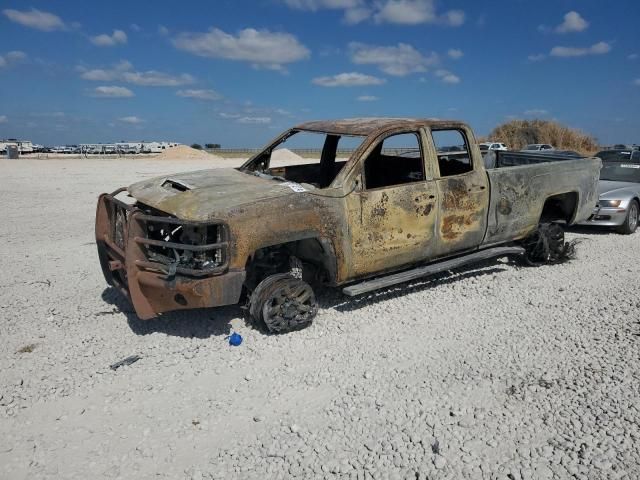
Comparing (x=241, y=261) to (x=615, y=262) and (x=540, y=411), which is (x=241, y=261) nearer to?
(x=540, y=411)

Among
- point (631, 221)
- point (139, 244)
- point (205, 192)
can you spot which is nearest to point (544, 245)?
point (631, 221)

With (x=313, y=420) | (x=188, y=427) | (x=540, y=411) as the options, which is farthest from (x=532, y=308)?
(x=188, y=427)

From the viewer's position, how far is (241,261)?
443 centimetres

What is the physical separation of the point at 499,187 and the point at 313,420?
3.84 meters

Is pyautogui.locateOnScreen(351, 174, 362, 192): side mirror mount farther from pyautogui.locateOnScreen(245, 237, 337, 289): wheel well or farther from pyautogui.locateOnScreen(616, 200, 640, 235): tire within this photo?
pyautogui.locateOnScreen(616, 200, 640, 235): tire

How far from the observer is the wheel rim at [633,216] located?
907 cm

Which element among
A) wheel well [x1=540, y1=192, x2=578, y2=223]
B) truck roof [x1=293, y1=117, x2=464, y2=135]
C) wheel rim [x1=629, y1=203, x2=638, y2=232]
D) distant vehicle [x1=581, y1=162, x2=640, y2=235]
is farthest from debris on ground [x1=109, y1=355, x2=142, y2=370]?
wheel rim [x1=629, y1=203, x2=638, y2=232]

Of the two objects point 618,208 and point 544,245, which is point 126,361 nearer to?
point 544,245

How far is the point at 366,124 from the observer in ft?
18.9

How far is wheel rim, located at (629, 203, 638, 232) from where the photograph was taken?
907 cm

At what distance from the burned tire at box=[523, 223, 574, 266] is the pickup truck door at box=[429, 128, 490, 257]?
124 centimetres

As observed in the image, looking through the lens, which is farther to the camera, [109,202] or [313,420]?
[109,202]

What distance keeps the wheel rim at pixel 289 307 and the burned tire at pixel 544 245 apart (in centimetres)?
355

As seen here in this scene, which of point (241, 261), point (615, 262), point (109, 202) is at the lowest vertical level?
point (615, 262)
